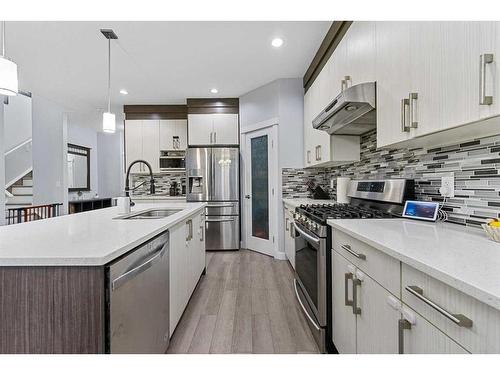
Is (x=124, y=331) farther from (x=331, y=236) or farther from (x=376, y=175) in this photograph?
(x=376, y=175)

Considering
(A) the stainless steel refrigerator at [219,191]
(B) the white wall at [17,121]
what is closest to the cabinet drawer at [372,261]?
(A) the stainless steel refrigerator at [219,191]

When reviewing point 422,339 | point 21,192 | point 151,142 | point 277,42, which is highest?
point 277,42

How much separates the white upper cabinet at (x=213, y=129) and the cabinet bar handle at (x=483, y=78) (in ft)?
13.3

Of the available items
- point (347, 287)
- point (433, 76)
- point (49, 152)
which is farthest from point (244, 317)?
point (49, 152)

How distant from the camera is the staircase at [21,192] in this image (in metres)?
6.02

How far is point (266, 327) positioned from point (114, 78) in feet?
12.8

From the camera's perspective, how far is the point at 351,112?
2.04 meters

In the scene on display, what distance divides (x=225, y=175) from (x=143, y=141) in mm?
1955

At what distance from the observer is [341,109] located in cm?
194

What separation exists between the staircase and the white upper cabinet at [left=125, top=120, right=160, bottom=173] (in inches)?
107

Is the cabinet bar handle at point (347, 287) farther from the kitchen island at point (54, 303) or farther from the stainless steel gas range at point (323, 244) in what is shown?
the kitchen island at point (54, 303)

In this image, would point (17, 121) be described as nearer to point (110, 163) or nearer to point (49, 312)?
point (110, 163)

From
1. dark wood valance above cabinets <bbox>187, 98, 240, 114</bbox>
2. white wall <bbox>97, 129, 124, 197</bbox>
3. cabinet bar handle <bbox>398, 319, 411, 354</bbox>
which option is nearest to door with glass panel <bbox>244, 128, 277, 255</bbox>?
dark wood valance above cabinets <bbox>187, 98, 240, 114</bbox>
